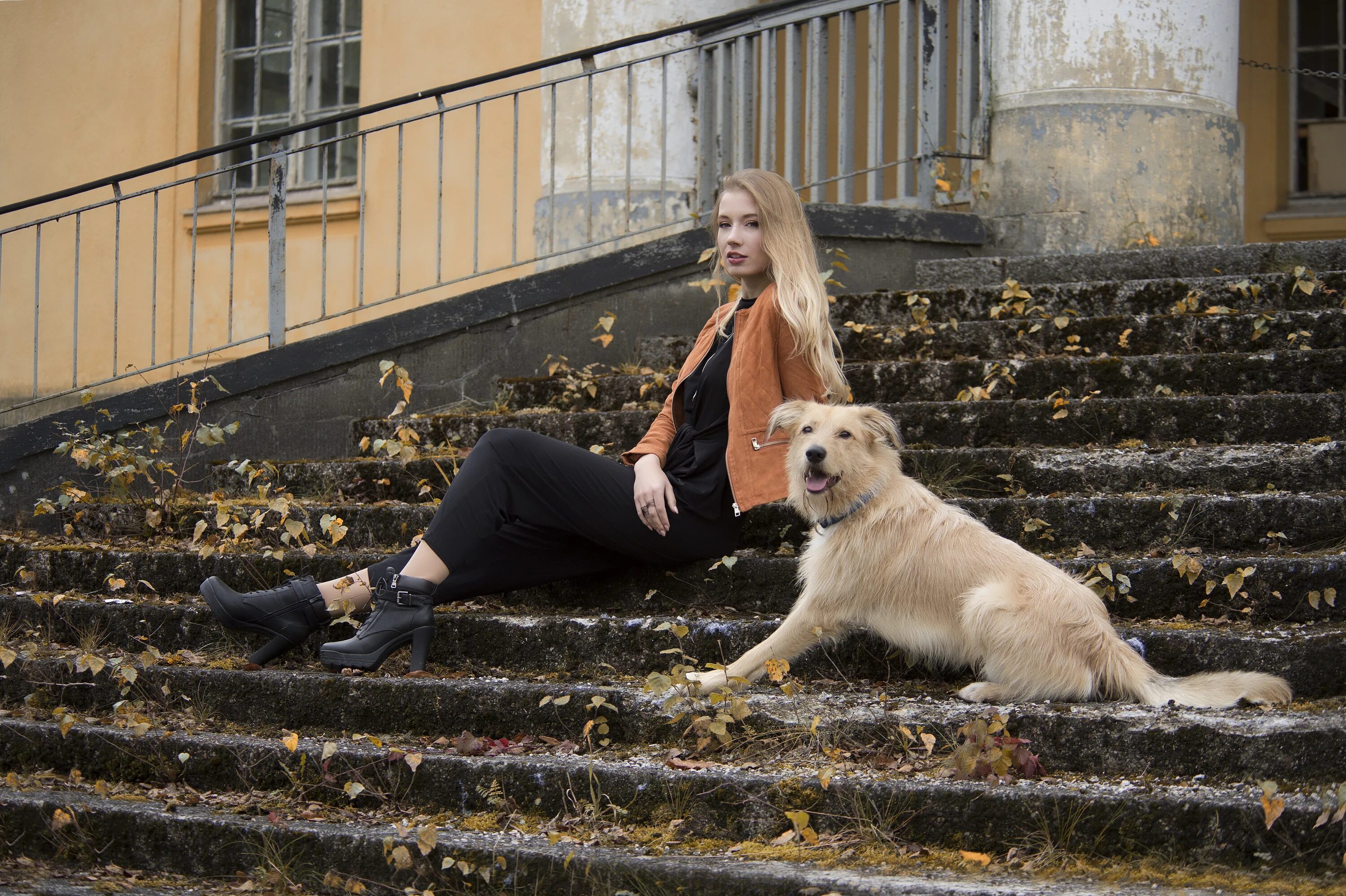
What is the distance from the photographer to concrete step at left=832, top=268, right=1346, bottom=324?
530 cm

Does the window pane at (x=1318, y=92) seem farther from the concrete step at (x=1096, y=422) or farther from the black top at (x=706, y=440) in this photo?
the black top at (x=706, y=440)

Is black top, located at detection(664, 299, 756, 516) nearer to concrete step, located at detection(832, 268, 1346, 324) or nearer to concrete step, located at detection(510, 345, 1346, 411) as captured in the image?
concrete step, located at detection(510, 345, 1346, 411)

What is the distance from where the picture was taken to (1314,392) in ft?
15.3

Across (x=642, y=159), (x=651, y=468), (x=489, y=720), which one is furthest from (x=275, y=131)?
(x=489, y=720)

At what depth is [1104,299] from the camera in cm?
570

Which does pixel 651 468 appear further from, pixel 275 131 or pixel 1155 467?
pixel 275 131

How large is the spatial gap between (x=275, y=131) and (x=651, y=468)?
352 cm

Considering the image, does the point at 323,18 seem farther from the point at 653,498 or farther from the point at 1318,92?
the point at 1318,92

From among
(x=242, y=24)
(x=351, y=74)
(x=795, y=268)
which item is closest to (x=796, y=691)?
(x=795, y=268)

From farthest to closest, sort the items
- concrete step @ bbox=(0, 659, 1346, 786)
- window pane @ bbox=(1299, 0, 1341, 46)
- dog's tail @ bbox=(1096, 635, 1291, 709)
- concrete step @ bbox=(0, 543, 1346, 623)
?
1. window pane @ bbox=(1299, 0, 1341, 46)
2. concrete step @ bbox=(0, 543, 1346, 623)
3. dog's tail @ bbox=(1096, 635, 1291, 709)
4. concrete step @ bbox=(0, 659, 1346, 786)

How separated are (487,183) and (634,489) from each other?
5.35m

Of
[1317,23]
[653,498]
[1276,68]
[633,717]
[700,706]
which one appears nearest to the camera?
[700,706]

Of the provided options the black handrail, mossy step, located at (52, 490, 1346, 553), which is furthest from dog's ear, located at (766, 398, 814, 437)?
the black handrail

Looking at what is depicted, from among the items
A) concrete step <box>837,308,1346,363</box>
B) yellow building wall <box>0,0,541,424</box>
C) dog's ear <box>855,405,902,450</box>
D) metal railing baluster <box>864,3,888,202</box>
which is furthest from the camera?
yellow building wall <box>0,0,541,424</box>
